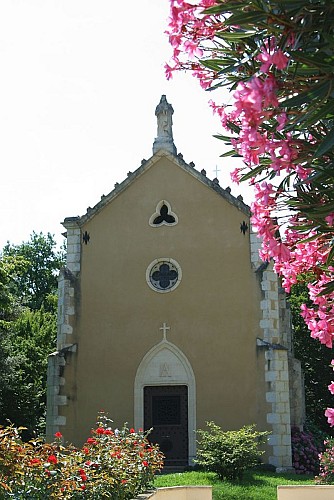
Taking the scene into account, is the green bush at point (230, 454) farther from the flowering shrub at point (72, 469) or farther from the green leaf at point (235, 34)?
the green leaf at point (235, 34)

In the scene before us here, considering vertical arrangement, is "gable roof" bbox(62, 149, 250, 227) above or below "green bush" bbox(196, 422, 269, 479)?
above

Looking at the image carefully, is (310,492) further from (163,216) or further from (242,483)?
(163,216)

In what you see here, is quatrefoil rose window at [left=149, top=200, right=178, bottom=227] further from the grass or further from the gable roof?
the grass

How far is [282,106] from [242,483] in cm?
1152

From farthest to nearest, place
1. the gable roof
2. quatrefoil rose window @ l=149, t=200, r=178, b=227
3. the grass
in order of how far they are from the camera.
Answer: the gable roof < quatrefoil rose window @ l=149, t=200, r=178, b=227 < the grass

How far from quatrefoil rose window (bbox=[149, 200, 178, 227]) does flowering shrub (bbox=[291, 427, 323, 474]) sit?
6.54 meters

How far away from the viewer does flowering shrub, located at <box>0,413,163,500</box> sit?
6016 millimetres

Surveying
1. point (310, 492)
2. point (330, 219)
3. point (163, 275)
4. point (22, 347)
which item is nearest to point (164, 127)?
point (163, 275)

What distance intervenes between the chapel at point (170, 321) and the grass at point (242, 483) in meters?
1.79

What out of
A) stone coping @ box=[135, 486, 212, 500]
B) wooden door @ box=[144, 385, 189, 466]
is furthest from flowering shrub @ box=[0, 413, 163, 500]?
wooden door @ box=[144, 385, 189, 466]

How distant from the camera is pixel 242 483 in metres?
13.7

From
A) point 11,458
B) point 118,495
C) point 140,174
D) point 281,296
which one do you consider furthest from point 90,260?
point 11,458

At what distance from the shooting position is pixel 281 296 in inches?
781

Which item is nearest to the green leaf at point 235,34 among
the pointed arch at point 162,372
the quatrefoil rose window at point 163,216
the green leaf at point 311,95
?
the green leaf at point 311,95
